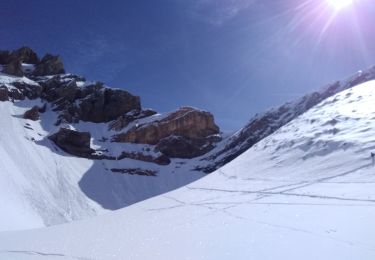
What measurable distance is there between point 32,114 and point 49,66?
2746 cm

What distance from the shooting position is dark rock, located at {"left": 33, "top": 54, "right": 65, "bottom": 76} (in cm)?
9906

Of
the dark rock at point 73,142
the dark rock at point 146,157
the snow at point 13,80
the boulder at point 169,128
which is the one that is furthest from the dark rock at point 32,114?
the dark rock at point 146,157

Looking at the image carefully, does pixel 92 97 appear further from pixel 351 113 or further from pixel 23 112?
pixel 351 113

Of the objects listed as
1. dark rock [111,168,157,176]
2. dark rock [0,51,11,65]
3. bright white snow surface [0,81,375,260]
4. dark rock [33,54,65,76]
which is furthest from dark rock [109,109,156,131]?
bright white snow surface [0,81,375,260]

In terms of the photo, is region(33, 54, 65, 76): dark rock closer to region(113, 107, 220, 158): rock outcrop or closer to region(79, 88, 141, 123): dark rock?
region(79, 88, 141, 123): dark rock

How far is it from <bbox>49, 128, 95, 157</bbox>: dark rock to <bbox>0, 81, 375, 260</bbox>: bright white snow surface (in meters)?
64.2

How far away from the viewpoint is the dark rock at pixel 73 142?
7212 centimetres

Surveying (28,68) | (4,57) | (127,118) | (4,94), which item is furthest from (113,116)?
(4,57)

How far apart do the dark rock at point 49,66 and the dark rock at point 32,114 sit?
22.7 m

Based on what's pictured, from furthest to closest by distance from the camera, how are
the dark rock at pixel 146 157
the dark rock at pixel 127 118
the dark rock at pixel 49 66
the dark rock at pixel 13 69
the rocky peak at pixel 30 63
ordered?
the dark rock at pixel 49 66
the rocky peak at pixel 30 63
the dark rock at pixel 13 69
the dark rock at pixel 127 118
the dark rock at pixel 146 157

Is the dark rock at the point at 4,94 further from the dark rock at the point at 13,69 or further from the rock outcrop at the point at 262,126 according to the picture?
the rock outcrop at the point at 262,126

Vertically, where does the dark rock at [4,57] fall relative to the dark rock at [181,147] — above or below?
above

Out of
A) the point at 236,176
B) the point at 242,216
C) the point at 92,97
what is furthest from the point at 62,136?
the point at 242,216

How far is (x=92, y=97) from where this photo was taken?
9212cm
